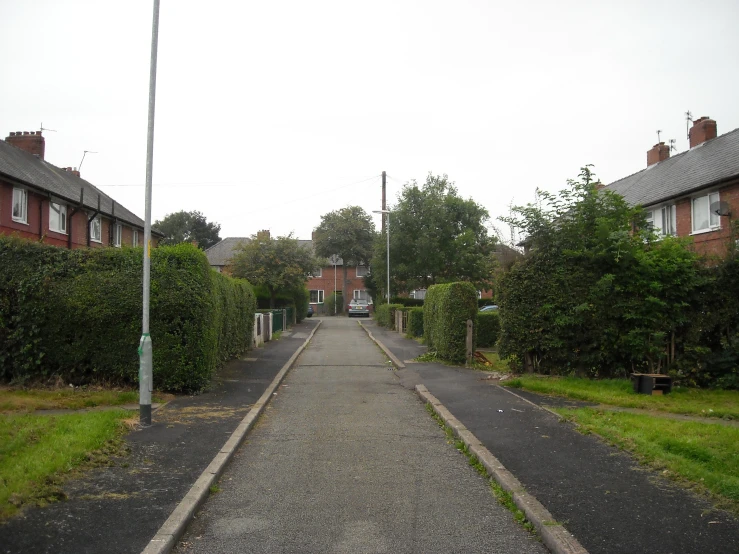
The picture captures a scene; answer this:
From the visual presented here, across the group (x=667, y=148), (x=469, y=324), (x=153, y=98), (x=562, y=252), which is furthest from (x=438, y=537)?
(x=667, y=148)

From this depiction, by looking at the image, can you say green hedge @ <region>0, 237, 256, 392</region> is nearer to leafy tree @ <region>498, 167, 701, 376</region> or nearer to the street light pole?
the street light pole

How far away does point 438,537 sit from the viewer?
5129mm

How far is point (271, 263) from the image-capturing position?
43406 mm

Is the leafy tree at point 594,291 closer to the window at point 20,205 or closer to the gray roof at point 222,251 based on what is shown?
the window at point 20,205

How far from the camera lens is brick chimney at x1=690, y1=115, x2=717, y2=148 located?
3011 centimetres

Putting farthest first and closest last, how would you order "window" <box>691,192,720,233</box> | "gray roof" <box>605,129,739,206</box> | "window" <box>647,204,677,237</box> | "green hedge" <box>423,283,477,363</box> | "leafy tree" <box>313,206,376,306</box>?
"leafy tree" <box>313,206,376,306</box> < "window" <box>647,204,677,237</box> < "gray roof" <box>605,129,739,206</box> < "window" <box>691,192,720,233</box> < "green hedge" <box>423,283,477,363</box>

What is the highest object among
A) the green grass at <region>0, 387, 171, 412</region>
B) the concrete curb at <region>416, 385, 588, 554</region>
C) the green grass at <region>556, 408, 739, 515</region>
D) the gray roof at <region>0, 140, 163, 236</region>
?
the gray roof at <region>0, 140, 163, 236</region>

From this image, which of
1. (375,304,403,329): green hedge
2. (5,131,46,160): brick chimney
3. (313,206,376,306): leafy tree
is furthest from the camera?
(313,206,376,306): leafy tree

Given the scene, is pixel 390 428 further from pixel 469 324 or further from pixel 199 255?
pixel 469 324

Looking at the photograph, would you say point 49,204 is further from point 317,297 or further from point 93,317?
point 317,297

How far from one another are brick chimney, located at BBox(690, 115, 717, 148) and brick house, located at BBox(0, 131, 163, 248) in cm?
2606

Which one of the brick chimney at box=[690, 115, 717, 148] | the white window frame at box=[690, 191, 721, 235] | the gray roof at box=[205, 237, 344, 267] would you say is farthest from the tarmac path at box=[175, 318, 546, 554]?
the gray roof at box=[205, 237, 344, 267]

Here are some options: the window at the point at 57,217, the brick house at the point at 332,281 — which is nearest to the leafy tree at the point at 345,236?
the brick house at the point at 332,281

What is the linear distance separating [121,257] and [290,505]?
7.61 metres
